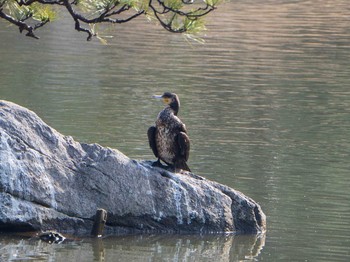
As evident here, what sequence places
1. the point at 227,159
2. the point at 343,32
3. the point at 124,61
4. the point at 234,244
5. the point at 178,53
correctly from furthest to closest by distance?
the point at 343,32 < the point at 178,53 < the point at 124,61 < the point at 227,159 < the point at 234,244

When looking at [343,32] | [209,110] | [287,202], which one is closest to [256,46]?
[343,32]

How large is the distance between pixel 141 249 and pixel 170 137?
54.7 inches

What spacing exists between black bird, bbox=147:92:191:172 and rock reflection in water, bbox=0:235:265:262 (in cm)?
89

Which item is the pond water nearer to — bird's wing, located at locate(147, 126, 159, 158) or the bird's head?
the bird's head

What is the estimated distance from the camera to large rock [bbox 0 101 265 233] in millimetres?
11562

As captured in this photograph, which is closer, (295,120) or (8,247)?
(8,247)

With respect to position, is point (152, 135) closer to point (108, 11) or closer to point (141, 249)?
point (141, 249)

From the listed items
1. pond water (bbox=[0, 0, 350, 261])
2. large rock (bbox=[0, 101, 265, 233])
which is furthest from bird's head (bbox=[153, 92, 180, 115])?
pond water (bbox=[0, 0, 350, 261])

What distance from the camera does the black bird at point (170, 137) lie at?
1243 centimetres

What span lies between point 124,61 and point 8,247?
58.1 ft

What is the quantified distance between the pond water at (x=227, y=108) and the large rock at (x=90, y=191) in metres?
0.22

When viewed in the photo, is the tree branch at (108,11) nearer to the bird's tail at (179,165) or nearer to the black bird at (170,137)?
the black bird at (170,137)

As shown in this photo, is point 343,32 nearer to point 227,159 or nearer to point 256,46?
point 256,46

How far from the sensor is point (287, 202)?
1410cm
